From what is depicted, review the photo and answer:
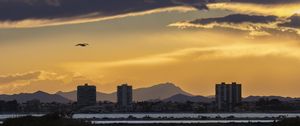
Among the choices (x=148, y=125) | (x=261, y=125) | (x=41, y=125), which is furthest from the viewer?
(x=148, y=125)

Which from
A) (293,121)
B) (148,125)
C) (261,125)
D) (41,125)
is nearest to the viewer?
(41,125)

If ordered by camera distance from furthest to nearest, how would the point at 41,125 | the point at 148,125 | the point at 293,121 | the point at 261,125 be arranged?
the point at 148,125 < the point at 261,125 < the point at 293,121 < the point at 41,125

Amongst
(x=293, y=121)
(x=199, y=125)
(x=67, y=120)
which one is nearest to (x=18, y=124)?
(x=67, y=120)

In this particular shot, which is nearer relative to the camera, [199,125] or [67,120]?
[67,120]

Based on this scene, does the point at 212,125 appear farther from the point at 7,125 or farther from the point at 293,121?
the point at 7,125

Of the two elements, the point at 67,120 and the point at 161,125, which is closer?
the point at 67,120

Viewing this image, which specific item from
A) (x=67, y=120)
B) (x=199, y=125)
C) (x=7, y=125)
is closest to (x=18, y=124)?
(x=7, y=125)

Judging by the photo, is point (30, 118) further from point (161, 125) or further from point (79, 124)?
point (161, 125)

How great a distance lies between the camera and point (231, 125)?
133 metres

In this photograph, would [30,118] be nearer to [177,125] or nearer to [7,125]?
[7,125]

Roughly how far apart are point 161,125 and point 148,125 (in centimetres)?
354

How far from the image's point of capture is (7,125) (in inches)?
3688

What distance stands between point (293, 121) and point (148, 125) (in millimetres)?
40761

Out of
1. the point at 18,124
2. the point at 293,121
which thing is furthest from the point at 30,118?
the point at 293,121
